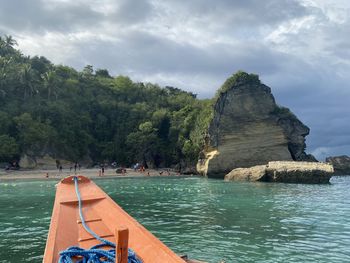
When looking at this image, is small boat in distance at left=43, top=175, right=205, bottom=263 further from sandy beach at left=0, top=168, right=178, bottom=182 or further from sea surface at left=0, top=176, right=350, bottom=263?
sandy beach at left=0, top=168, right=178, bottom=182

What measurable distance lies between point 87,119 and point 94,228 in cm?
5403

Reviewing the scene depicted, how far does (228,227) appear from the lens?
14.3 meters

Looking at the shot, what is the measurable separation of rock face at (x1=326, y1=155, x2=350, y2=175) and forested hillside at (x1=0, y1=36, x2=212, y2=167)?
21.1 m

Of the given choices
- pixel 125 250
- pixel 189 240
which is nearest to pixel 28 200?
pixel 189 240

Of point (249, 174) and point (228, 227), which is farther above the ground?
point (249, 174)

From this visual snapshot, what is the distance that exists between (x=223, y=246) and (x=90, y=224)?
4.71 meters

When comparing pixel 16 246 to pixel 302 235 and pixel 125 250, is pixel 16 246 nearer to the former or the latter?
pixel 125 250

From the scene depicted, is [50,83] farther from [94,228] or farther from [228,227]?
[94,228]

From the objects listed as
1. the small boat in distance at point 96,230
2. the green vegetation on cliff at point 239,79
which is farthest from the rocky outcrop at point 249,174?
the small boat in distance at point 96,230

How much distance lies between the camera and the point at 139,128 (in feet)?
198

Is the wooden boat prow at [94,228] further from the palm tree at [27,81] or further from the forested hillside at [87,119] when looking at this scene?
the palm tree at [27,81]

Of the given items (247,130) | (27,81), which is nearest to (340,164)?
(247,130)

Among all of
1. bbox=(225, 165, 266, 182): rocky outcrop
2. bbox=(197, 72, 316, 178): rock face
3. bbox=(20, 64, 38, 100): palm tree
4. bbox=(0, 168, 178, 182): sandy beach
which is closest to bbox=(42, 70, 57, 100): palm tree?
bbox=(20, 64, 38, 100): palm tree

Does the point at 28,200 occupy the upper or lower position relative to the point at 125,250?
lower
